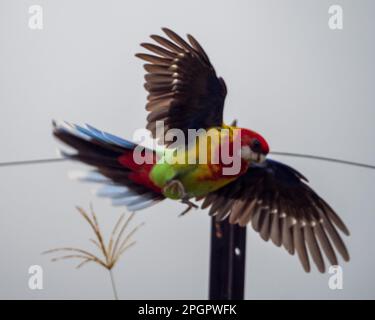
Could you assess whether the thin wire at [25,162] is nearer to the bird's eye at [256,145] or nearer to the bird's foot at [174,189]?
the bird's foot at [174,189]

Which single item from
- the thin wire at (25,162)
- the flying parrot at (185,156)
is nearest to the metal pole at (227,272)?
A: the flying parrot at (185,156)

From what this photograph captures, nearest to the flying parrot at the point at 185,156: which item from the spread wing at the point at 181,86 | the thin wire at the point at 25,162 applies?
the spread wing at the point at 181,86

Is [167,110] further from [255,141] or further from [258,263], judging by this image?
[258,263]

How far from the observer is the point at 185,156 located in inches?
36.0

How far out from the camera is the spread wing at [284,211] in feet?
3.24

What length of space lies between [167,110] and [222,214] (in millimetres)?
176

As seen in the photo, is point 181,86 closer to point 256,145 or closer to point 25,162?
point 256,145

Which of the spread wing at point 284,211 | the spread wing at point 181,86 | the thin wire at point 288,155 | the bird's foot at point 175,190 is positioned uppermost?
the spread wing at point 181,86

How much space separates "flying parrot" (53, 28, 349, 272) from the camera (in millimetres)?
895

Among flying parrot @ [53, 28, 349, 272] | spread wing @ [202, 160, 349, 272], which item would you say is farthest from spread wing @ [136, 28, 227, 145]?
spread wing @ [202, 160, 349, 272]

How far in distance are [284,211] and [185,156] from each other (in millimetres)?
204

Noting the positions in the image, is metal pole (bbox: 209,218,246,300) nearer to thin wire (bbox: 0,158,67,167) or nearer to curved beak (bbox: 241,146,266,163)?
curved beak (bbox: 241,146,266,163)

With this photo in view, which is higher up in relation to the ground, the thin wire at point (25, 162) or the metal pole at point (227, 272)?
the thin wire at point (25, 162)

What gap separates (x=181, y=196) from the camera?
92cm
